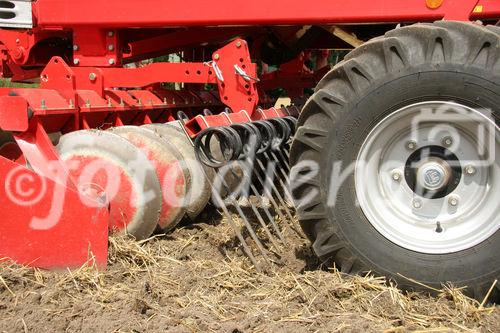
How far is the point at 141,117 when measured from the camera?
4238 mm

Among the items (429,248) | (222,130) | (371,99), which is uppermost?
(371,99)

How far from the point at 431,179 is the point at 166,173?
1535mm

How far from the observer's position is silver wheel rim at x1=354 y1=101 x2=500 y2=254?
2398mm

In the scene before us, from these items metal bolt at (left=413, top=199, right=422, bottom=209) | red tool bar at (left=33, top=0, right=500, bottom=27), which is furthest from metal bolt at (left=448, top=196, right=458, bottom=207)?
red tool bar at (left=33, top=0, right=500, bottom=27)

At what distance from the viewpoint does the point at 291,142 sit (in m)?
3.06

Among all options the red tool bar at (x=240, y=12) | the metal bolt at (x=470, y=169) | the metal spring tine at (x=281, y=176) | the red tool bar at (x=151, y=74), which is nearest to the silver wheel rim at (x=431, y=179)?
the metal bolt at (x=470, y=169)

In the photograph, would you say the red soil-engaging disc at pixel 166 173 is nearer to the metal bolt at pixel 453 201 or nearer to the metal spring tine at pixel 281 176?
the metal spring tine at pixel 281 176

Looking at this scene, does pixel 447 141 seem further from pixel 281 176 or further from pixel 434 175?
pixel 281 176

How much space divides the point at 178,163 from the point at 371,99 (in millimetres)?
1364

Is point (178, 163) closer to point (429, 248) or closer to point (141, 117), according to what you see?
point (141, 117)

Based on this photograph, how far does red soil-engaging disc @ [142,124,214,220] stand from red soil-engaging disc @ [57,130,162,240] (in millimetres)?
361

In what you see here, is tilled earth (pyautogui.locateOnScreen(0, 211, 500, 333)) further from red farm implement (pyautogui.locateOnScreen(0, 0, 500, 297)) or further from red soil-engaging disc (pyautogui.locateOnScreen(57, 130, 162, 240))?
red soil-engaging disc (pyautogui.locateOnScreen(57, 130, 162, 240))

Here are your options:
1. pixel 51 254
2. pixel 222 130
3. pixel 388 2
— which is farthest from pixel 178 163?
A: pixel 388 2

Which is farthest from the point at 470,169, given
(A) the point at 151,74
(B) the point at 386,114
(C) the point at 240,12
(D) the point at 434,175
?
(A) the point at 151,74
